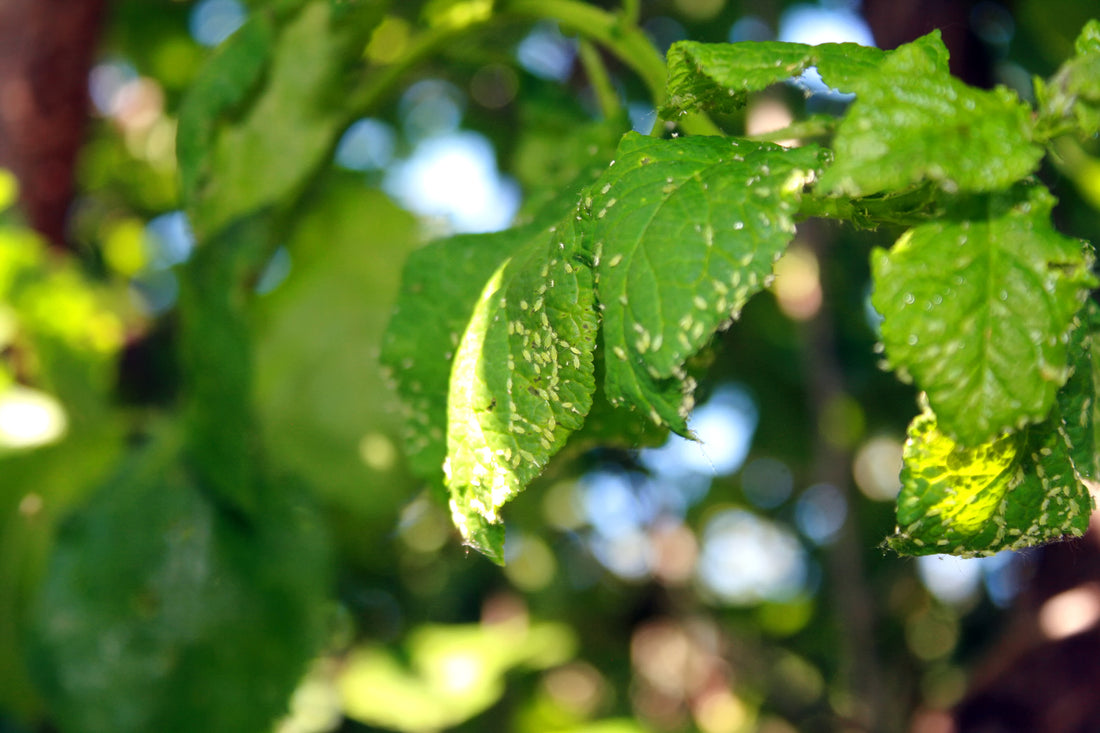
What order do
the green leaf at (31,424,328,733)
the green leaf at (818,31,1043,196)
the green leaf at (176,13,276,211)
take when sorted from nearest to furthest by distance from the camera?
the green leaf at (818,31,1043,196) < the green leaf at (176,13,276,211) < the green leaf at (31,424,328,733)

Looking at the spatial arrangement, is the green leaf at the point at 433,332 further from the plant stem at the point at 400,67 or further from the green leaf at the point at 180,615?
the green leaf at the point at 180,615

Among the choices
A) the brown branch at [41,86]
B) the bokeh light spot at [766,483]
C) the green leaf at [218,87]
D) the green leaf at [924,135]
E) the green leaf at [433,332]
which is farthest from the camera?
the bokeh light spot at [766,483]

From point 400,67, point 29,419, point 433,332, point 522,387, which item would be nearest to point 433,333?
point 433,332

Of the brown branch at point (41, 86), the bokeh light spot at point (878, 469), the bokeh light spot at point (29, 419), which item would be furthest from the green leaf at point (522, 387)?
the bokeh light spot at point (878, 469)

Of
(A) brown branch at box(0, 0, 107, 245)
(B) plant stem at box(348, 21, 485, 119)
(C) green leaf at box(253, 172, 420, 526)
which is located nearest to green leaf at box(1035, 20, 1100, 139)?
(B) plant stem at box(348, 21, 485, 119)

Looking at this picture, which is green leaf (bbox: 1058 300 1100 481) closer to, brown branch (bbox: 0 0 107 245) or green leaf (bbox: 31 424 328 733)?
green leaf (bbox: 31 424 328 733)

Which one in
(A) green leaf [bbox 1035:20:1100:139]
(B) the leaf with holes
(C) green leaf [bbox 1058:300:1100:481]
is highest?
(A) green leaf [bbox 1035:20:1100:139]
